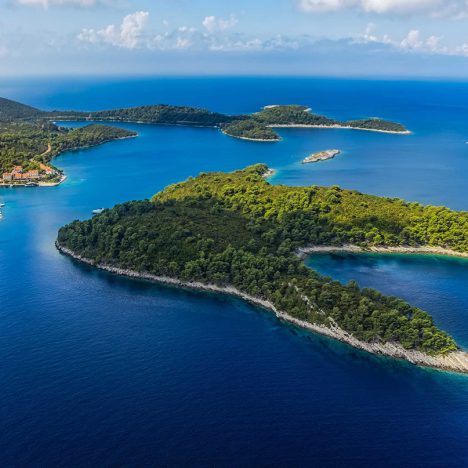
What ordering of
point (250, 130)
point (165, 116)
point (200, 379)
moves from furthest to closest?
1. point (165, 116)
2. point (250, 130)
3. point (200, 379)

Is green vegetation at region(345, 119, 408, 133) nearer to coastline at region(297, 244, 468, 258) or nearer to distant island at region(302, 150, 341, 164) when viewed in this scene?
distant island at region(302, 150, 341, 164)

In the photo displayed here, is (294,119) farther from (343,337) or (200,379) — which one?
(200,379)

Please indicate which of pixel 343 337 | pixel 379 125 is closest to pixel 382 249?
pixel 343 337

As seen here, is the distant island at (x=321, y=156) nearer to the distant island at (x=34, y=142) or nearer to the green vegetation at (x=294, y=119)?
the green vegetation at (x=294, y=119)

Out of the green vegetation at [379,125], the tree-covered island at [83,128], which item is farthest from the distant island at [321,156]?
the green vegetation at [379,125]

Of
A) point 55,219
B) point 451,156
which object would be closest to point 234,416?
point 55,219

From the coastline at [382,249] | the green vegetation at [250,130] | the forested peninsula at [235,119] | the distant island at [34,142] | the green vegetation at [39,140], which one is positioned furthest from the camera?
the forested peninsula at [235,119]
